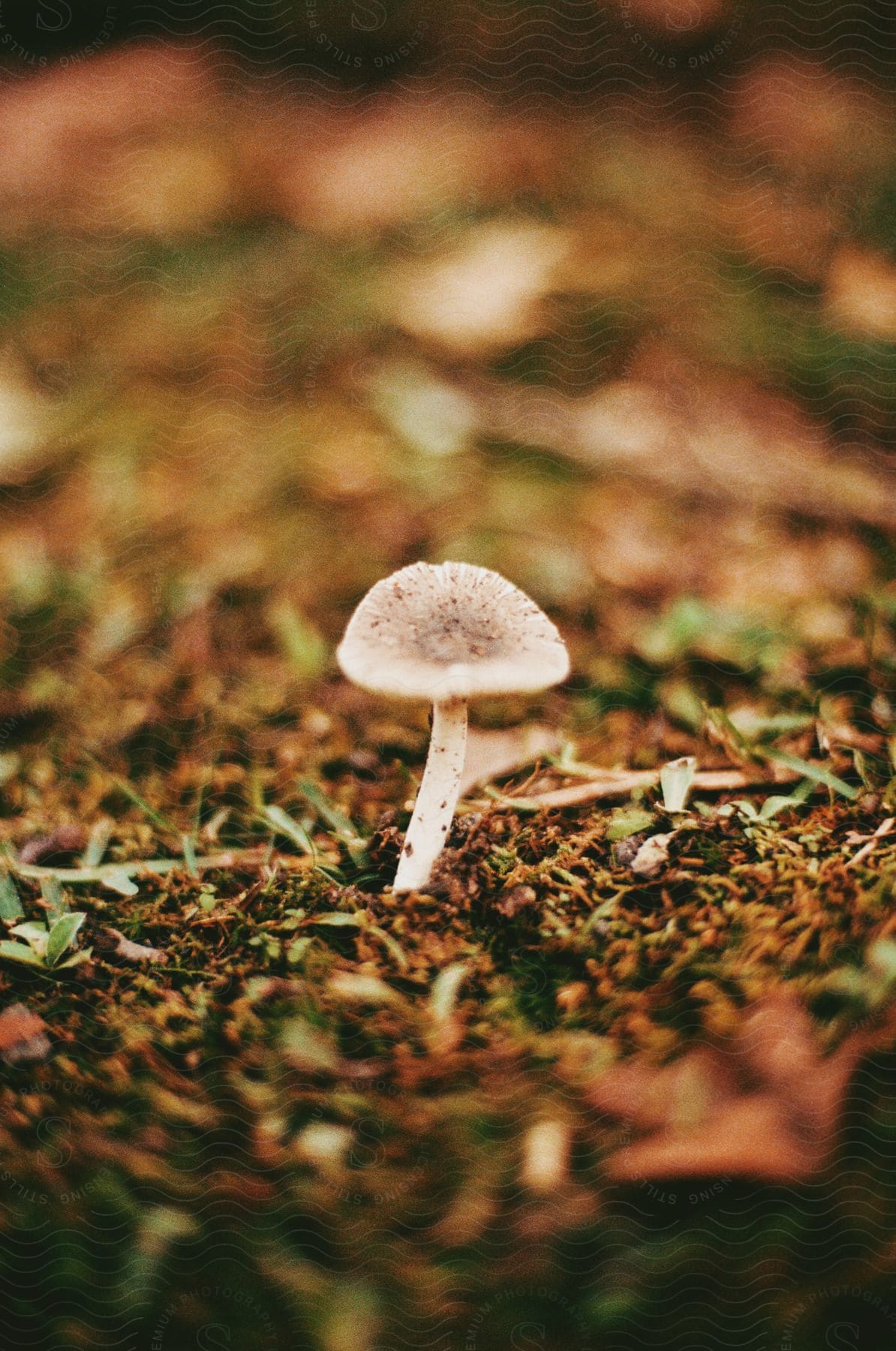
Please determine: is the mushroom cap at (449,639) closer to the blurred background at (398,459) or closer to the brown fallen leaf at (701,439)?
the blurred background at (398,459)

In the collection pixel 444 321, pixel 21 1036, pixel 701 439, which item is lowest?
pixel 21 1036

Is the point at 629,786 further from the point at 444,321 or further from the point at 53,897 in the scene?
the point at 444,321

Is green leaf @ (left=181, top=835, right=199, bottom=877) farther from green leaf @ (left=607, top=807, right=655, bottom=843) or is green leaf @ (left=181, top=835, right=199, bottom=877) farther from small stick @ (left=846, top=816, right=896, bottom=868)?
small stick @ (left=846, top=816, right=896, bottom=868)

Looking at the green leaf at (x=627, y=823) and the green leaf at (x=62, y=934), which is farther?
the green leaf at (x=627, y=823)

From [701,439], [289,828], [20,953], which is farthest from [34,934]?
[701,439]

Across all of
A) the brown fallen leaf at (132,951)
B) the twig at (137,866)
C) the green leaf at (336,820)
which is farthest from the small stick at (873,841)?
the brown fallen leaf at (132,951)

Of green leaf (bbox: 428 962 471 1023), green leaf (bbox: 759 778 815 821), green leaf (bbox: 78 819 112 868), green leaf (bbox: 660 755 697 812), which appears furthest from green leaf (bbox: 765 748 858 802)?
green leaf (bbox: 78 819 112 868)

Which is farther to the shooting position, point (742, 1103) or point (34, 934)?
point (34, 934)
